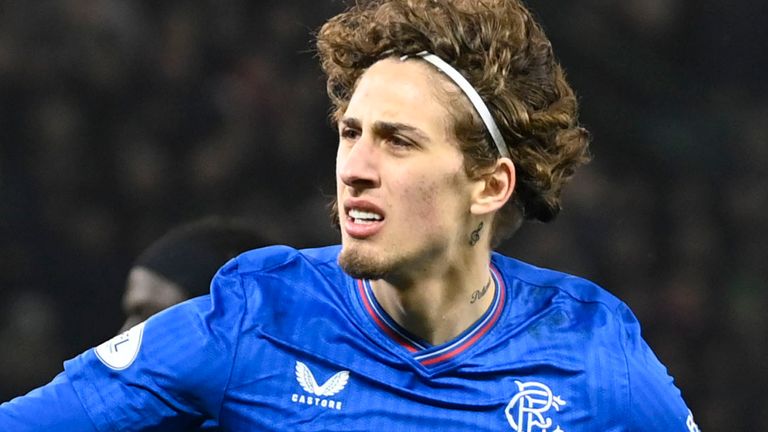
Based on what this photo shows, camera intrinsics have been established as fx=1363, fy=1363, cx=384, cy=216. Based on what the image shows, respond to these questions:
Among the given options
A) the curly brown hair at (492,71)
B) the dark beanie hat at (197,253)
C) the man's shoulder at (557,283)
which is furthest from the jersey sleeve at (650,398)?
the dark beanie hat at (197,253)

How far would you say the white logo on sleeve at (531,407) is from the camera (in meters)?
2.92

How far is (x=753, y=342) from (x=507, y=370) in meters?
2.83

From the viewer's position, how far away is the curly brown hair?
3025mm

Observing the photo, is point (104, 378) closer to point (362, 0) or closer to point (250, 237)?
point (362, 0)

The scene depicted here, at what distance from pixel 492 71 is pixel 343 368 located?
734mm

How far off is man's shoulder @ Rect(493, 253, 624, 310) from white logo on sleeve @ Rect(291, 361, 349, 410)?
54 centimetres

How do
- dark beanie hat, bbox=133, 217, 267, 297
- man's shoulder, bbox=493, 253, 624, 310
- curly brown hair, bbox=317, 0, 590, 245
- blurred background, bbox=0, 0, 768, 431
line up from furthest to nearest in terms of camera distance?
blurred background, bbox=0, 0, 768, 431
dark beanie hat, bbox=133, 217, 267, 297
man's shoulder, bbox=493, 253, 624, 310
curly brown hair, bbox=317, 0, 590, 245

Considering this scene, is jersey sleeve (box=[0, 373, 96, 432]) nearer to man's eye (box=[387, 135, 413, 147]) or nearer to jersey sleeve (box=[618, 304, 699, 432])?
man's eye (box=[387, 135, 413, 147])

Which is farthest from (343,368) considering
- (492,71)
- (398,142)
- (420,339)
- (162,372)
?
(492,71)

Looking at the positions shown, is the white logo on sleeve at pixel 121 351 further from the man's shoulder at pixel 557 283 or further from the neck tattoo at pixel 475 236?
the man's shoulder at pixel 557 283

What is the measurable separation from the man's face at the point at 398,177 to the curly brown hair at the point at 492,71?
0.06 metres

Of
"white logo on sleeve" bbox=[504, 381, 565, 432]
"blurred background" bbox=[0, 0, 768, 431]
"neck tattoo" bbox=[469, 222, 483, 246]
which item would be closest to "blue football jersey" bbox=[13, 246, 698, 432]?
"white logo on sleeve" bbox=[504, 381, 565, 432]

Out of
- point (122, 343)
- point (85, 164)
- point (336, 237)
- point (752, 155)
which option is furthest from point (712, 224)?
point (122, 343)

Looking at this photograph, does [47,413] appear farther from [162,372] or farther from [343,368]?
[343,368]
